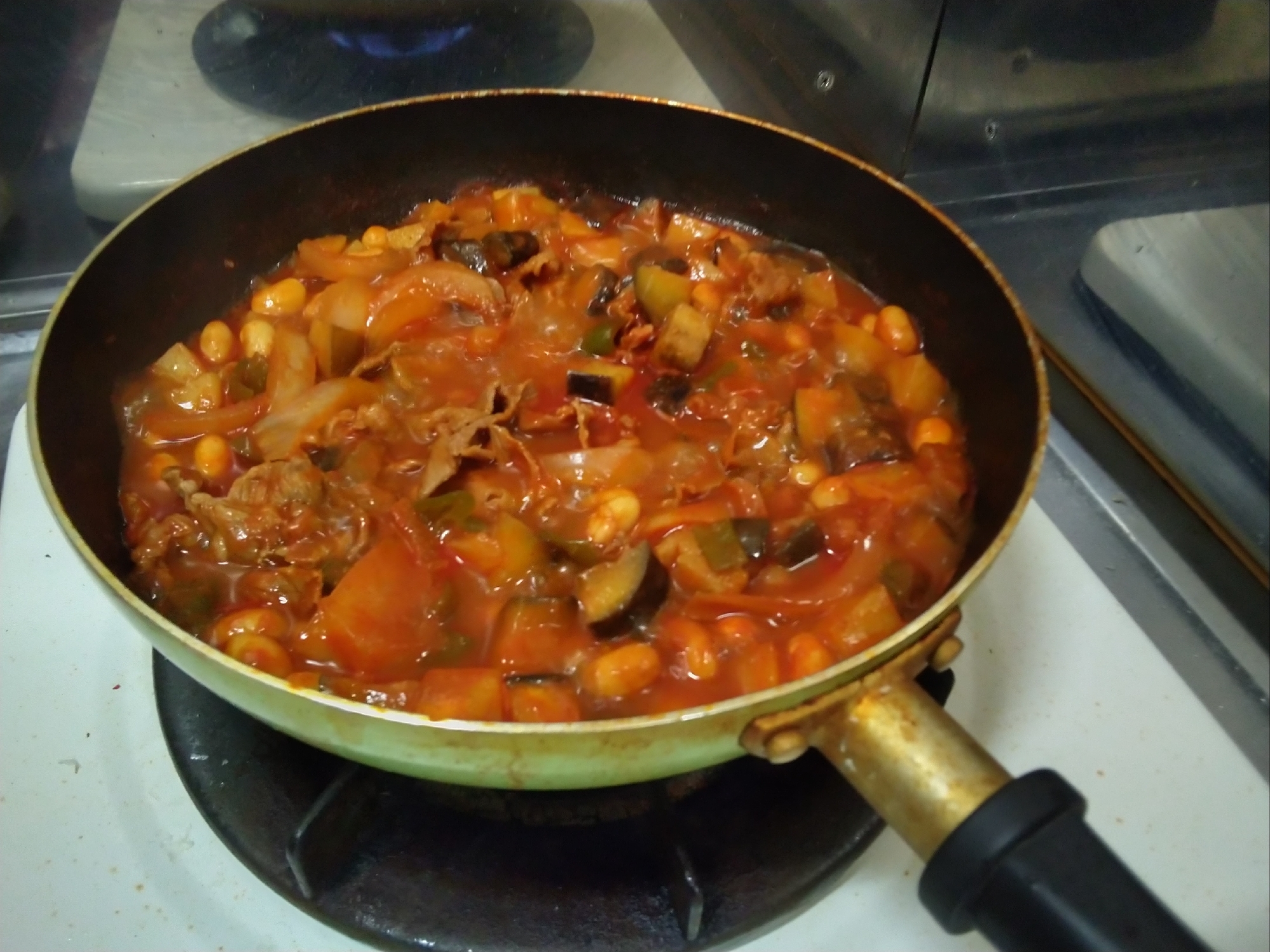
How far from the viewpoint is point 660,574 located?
1729mm

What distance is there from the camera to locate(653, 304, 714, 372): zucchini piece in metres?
2.15

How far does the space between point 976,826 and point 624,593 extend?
744mm

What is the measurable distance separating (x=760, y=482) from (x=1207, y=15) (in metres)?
1.56

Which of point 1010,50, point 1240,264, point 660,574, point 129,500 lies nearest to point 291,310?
point 129,500

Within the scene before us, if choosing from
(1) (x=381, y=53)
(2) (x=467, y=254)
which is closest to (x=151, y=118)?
(1) (x=381, y=53)

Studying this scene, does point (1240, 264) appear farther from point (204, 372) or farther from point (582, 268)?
point (204, 372)

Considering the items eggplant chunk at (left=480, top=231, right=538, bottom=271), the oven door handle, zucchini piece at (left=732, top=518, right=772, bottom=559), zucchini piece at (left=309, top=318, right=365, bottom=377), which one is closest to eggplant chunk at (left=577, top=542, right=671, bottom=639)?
zucchini piece at (left=732, top=518, right=772, bottom=559)

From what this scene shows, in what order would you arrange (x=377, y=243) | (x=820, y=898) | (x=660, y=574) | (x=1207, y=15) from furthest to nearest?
(x=377, y=243) → (x=1207, y=15) → (x=660, y=574) → (x=820, y=898)

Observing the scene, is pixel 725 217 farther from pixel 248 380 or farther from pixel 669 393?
pixel 248 380

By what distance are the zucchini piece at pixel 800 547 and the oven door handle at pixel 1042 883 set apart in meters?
0.75

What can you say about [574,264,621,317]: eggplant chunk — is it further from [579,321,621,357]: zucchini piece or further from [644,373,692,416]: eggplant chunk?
[644,373,692,416]: eggplant chunk

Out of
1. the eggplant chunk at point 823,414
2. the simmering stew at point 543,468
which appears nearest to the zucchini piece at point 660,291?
the simmering stew at point 543,468

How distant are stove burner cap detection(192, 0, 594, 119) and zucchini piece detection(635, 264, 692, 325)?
1185 millimetres

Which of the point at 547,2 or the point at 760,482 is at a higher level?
the point at 547,2
